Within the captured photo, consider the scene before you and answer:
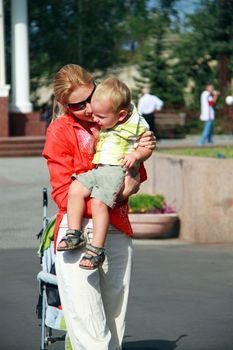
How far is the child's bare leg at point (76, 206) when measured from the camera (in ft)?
17.9

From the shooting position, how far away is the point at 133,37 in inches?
1890

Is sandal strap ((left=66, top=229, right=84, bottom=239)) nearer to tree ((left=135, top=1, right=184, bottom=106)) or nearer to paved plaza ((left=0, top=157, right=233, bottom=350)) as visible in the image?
paved plaza ((left=0, top=157, right=233, bottom=350))

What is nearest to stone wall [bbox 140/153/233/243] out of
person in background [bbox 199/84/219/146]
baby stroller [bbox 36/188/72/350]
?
baby stroller [bbox 36/188/72/350]

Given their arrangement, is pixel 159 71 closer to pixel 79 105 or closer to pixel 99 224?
pixel 79 105

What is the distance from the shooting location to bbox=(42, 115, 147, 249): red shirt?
5.58 m

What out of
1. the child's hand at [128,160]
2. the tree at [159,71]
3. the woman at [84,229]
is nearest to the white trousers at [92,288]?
the woman at [84,229]

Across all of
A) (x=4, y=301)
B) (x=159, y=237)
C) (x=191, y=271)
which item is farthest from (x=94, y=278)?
(x=159, y=237)

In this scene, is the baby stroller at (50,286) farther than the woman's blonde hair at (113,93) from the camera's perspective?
Yes

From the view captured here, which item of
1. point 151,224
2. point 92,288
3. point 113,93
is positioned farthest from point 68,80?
point 151,224

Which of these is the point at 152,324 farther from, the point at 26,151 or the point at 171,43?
the point at 171,43

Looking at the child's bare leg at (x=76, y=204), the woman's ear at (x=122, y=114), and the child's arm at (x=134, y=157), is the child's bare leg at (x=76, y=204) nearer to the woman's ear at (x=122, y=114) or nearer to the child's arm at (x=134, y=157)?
the child's arm at (x=134, y=157)

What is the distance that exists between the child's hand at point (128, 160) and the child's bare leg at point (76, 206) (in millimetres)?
221

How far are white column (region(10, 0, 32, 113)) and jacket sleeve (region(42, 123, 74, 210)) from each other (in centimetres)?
2479

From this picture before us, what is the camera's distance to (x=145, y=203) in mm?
13156
